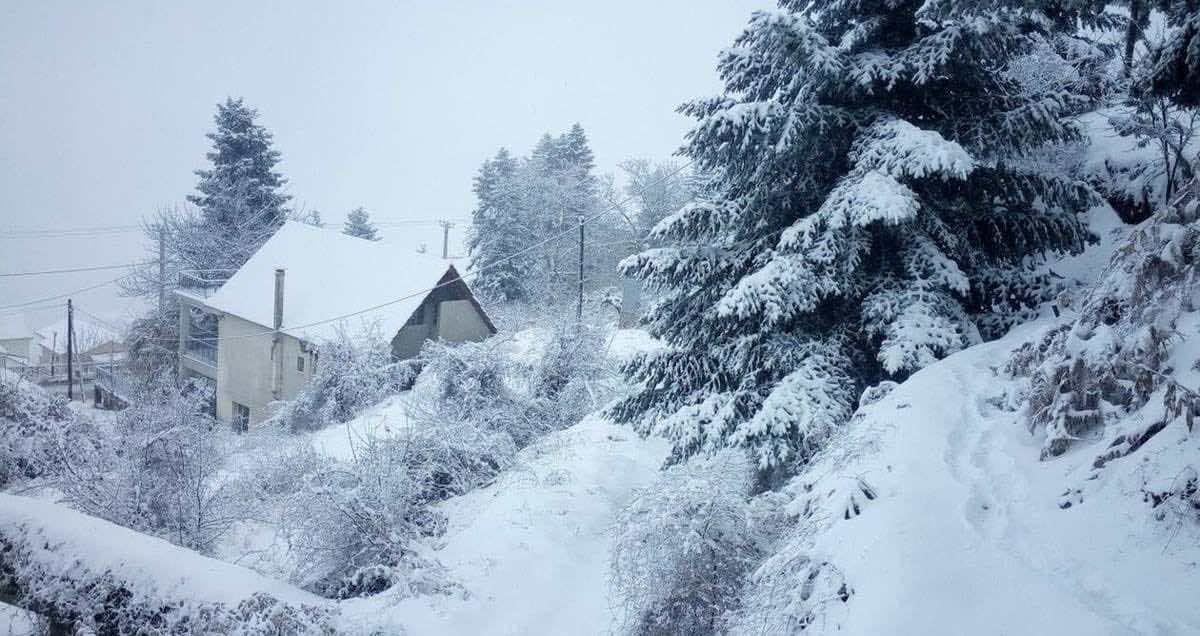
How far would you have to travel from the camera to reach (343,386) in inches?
791

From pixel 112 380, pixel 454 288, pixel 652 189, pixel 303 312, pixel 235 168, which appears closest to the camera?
pixel 303 312

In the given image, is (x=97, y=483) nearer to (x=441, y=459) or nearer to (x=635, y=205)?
(x=441, y=459)

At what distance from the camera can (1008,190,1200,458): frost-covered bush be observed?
4.33m

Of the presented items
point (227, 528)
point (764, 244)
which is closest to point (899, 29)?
point (764, 244)

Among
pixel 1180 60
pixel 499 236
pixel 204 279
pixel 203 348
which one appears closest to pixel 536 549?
pixel 1180 60

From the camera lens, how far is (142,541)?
21.5ft

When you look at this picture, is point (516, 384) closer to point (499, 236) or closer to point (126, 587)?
point (126, 587)

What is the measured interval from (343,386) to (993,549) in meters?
19.3

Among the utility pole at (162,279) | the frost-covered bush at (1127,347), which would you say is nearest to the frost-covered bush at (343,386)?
the utility pole at (162,279)

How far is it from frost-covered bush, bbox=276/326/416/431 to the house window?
25.9 feet

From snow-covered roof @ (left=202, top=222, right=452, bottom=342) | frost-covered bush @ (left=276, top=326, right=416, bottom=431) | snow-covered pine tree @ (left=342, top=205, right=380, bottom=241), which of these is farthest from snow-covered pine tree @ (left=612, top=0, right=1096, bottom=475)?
snow-covered pine tree @ (left=342, top=205, right=380, bottom=241)

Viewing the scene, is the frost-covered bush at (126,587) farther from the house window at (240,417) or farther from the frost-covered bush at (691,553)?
the house window at (240,417)

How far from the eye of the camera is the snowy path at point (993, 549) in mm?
3165

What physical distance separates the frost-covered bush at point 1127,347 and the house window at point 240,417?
28354 millimetres
